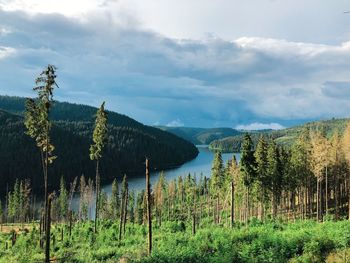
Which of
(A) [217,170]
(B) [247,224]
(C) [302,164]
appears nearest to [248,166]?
(B) [247,224]

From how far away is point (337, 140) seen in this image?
243ft

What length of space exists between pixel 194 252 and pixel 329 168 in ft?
160

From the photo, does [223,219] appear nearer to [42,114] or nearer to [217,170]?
[217,170]

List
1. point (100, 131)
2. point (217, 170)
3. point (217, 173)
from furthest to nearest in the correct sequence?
point (217, 173) → point (217, 170) → point (100, 131)

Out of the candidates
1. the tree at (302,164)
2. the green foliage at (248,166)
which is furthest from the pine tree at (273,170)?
the green foliage at (248,166)

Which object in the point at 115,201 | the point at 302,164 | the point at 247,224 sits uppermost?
the point at 302,164

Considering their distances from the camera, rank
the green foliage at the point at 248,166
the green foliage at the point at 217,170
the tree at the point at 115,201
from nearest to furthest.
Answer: the green foliage at the point at 248,166 < the green foliage at the point at 217,170 < the tree at the point at 115,201

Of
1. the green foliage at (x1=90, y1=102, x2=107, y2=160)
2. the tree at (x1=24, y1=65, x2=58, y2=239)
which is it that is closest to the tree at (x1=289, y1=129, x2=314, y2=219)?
the green foliage at (x1=90, y1=102, x2=107, y2=160)

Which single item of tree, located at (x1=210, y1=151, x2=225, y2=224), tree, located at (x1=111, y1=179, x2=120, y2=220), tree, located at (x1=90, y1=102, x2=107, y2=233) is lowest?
tree, located at (x1=111, y1=179, x2=120, y2=220)

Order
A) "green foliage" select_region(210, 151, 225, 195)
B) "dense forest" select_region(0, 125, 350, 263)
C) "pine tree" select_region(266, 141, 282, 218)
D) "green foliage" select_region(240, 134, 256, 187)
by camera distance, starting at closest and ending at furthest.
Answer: "dense forest" select_region(0, 125, 350, 263) < "green foliage" select_region(240, 134, 256, 187) < "pine tree" select_region(266, 141, 282, 218) < "green foliage" select_region(210, 151, 225, 195)

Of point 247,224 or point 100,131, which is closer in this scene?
point 100,131

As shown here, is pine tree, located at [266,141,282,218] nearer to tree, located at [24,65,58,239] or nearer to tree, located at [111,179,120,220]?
tree, located at [24,65,58,239]

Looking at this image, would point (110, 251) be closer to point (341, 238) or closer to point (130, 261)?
point (130, 261)

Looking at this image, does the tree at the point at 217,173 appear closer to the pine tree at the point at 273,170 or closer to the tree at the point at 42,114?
the pine tree at the point at 273,170
